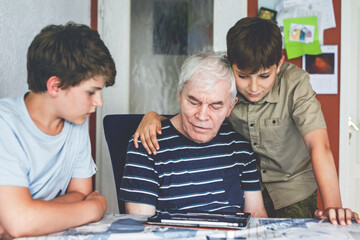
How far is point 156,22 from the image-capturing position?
2.77m

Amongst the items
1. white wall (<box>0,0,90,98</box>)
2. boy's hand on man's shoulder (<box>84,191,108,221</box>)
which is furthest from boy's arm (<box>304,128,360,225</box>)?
white wall (<box>0,0,90,98</box>)

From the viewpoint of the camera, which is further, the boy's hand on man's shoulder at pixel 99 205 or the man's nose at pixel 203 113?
the man's nose at pixel 203 113

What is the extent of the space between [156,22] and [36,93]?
1761mm

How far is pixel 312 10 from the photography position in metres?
2.79

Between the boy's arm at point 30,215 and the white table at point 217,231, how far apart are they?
2cm

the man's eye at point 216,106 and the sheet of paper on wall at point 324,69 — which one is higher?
the sheet of paper on wall at point 324,69

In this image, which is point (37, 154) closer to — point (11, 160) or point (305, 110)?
point (11, 160)

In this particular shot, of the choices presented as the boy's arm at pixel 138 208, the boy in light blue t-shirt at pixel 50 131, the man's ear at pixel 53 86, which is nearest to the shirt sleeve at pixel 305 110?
the boy's arm at pixel 138 208

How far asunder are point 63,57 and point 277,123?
97 centimetres

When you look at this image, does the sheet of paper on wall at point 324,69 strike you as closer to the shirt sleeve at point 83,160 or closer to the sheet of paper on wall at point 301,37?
the sheet of paper on wall at point 301,37

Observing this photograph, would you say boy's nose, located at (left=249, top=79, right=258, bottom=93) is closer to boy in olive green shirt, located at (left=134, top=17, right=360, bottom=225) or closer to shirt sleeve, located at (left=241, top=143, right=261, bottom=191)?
boy in olive green shirt, located at (left=134, top=17, right=360, bottom=225)

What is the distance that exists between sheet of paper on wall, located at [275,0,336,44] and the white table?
2.03 m

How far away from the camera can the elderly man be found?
1429mm

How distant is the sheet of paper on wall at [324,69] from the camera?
2.79 metres
